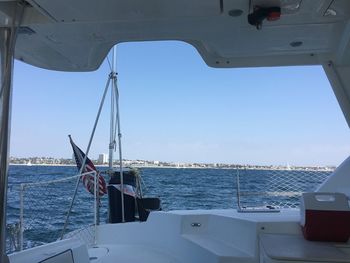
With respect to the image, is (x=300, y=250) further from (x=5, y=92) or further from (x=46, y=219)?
(x=46, y=219)

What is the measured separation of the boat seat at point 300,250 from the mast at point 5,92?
3.48 feet

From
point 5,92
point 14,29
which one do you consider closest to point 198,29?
point 14,29

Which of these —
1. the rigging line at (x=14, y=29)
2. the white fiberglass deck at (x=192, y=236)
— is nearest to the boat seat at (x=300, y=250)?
the white fiberglass deck at (x=192, y=236)

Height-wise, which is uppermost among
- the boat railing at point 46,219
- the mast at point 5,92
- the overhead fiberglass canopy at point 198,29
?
the overhead fiberglass canopy at point 198,29

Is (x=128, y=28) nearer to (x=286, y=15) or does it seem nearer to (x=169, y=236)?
(x=286, y=15)

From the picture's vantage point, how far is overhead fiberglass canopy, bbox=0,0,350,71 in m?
1.49

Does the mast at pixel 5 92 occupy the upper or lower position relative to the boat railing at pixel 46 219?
upper

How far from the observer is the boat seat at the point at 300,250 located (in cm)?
139

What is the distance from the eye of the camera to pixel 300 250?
1537mm

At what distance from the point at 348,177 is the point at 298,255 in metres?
1.26

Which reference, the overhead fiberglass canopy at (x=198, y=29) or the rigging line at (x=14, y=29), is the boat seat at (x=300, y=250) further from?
the rigging line at (x=14, y=29)

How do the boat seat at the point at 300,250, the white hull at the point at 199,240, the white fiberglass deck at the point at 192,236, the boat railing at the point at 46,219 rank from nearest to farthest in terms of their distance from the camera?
the boat seat at the point at 300,250 → the white hull at the point at 199,240 → the white fiberglass deck at the point at 192,236 → the boat railing at the point at 46,219

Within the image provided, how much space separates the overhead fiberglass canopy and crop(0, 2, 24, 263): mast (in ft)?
0.21

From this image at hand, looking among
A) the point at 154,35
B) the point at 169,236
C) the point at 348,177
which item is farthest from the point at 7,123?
the point at 348,177
